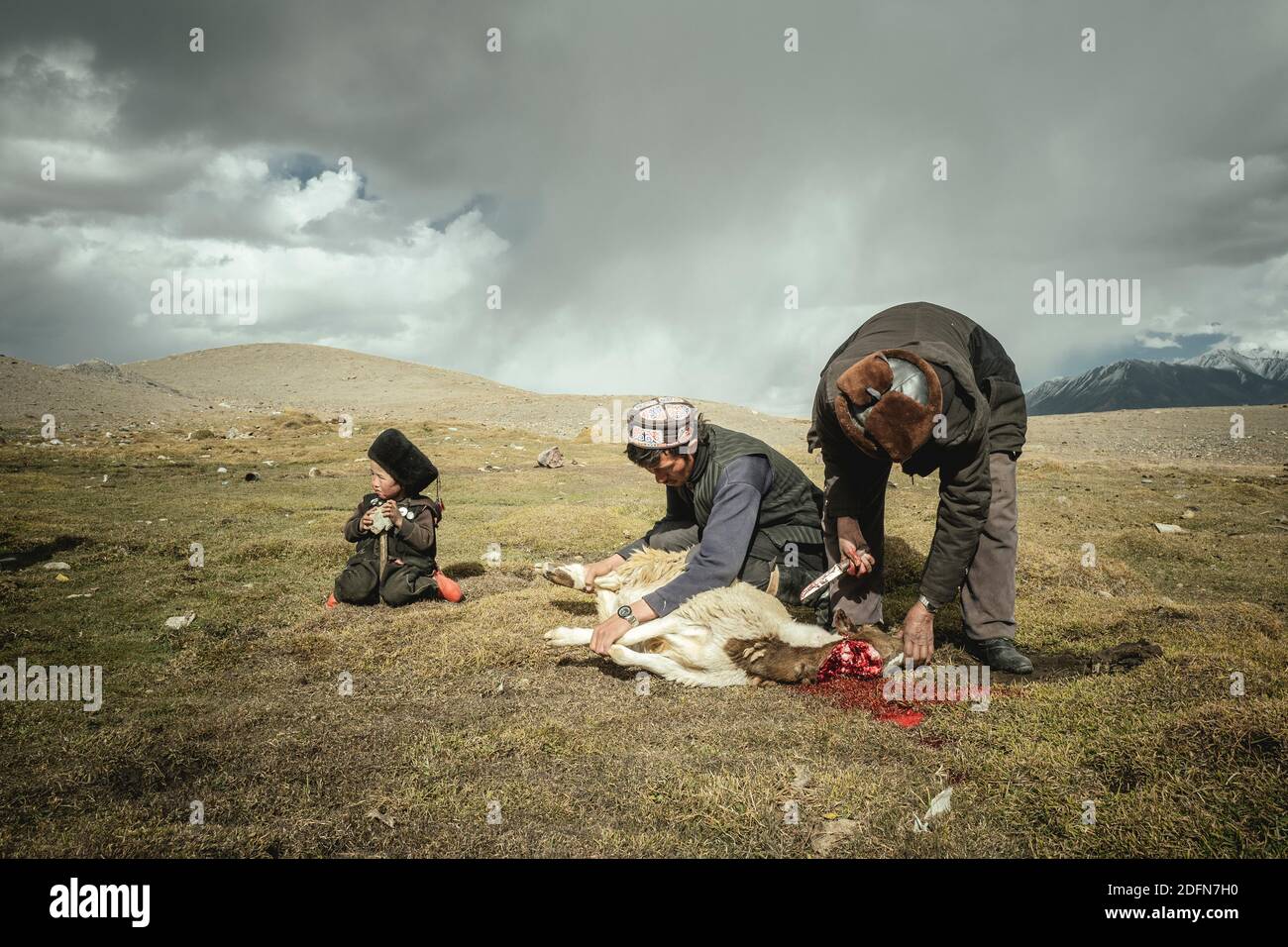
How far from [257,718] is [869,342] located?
16.7 feet

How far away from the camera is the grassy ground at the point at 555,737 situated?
311cm

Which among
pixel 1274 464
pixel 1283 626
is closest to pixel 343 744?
pixel 1283 626

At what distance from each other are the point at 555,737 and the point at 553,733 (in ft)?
0.18

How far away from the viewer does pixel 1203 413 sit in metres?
39.5

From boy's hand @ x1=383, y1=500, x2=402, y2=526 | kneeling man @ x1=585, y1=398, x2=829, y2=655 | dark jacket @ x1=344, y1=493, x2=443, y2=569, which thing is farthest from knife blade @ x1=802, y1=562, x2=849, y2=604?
boy's hand @ x1=383, y1=500, x2=402, y2=526

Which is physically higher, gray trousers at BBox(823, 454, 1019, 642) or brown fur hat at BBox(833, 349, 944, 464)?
brown fur hat at BBox(833, 349, 944, 464)

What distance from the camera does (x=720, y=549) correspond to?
5.09 meters

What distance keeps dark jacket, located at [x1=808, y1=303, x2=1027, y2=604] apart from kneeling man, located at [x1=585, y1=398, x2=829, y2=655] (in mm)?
494

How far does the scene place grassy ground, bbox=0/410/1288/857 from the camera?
311cm
